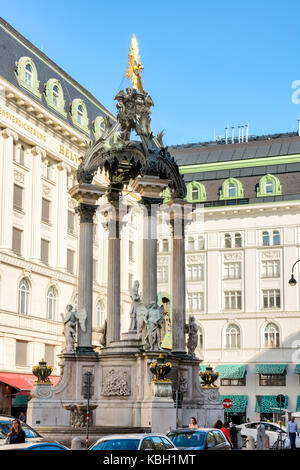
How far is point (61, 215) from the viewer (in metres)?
61.2

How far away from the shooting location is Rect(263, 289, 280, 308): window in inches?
2882

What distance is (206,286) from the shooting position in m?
76.5

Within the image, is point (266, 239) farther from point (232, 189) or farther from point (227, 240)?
point (232, 189)

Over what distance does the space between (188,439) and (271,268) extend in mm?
54592

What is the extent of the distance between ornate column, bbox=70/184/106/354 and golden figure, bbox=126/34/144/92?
4.61 metres

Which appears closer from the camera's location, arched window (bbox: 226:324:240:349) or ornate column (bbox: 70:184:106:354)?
ornate column (bbox: 70:184:106:354)

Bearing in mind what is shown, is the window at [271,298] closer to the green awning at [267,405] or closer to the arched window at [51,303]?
the green awning at [267,405]

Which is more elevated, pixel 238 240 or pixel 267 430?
pixel 238 240

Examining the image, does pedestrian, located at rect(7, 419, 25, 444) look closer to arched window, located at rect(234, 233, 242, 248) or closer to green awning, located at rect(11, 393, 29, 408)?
green awning, located at rect(11, 393, 29, 408)

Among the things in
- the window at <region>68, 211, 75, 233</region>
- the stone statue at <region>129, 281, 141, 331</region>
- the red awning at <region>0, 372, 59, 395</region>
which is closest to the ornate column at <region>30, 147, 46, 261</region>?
the window at <region>68, 211, 75, 233</region>

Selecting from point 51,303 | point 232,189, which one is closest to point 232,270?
point 232,189

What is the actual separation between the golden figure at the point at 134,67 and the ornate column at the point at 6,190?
20.3 metres

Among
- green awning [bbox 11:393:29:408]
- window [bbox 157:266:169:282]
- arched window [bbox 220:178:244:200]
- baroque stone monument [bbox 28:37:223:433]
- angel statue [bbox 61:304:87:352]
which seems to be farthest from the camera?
window [bbox 157:266:169:282]

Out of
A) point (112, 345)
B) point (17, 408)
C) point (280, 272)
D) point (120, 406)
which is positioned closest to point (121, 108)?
point (112, 345)
